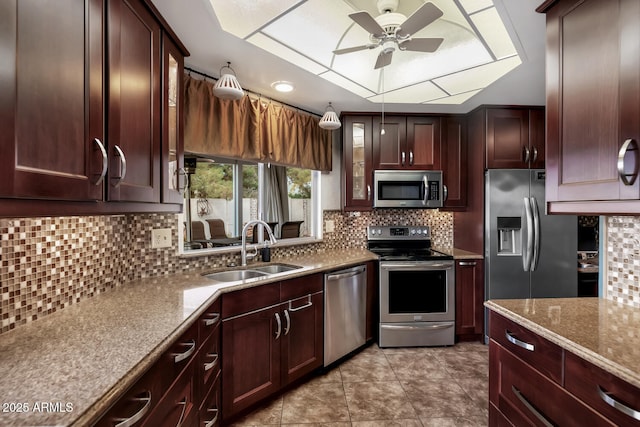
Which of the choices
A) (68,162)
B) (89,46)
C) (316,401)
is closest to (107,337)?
(68,162)

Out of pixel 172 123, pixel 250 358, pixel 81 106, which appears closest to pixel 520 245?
pixel 250 358

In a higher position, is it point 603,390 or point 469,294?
point 603,390

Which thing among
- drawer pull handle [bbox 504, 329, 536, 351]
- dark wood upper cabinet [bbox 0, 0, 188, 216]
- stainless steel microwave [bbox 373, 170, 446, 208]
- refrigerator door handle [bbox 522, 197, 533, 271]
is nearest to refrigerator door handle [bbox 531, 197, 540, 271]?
refrigerator door handle [bbox 522, 197, 533, 271]

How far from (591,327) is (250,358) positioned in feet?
5.67

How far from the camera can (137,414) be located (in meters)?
0.88

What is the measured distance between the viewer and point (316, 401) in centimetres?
215

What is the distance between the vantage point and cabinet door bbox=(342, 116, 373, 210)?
10.7 feet

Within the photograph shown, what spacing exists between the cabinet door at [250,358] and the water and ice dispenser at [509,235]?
2.26 meters

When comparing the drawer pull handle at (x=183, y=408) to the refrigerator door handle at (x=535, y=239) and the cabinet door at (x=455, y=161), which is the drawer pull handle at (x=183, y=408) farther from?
the cabinet door at (x=455, y=161)

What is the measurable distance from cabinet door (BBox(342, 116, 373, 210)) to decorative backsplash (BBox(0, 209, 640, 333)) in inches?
61.0

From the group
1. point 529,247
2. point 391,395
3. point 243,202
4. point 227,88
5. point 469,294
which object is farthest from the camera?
point 469,294

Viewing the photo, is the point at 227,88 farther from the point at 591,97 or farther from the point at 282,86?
the point at 591,97

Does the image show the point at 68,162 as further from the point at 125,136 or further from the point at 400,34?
the point at 400,34

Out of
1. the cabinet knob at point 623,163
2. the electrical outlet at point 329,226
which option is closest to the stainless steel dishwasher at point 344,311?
the electrical outlet at point 329,226
